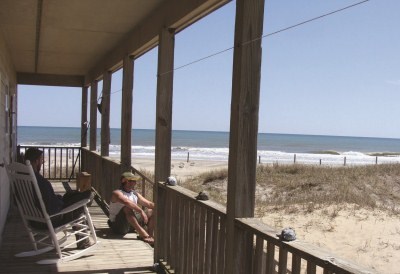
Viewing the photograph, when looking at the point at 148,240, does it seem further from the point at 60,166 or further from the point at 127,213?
the point at 60,166

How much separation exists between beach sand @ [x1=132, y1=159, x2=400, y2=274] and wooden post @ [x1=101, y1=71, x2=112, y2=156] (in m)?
2.92

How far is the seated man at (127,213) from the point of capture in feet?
16.1

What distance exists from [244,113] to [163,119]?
150 cm

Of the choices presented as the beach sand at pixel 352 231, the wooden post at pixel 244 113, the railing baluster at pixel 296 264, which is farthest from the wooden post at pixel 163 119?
the beach sand at pixel 352 231

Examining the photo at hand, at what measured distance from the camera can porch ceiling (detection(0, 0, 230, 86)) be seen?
3744mm

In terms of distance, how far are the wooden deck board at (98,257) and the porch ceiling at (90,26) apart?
199 centimetres

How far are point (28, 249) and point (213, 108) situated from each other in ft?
142

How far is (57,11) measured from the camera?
425 centimetres

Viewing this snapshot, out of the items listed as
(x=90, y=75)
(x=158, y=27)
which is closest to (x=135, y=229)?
(x=158, y=27)

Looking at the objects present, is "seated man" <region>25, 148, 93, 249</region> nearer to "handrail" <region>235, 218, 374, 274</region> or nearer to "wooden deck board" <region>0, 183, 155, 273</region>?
"wooden deck board" <region>0, 183, 155, 273</region>

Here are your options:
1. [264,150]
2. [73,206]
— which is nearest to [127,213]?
[73,206]

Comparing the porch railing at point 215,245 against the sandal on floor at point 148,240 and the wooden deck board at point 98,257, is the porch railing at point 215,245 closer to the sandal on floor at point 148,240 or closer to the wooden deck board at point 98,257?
the wooden deck board at point 98,257

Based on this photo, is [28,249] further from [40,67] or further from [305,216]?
[305,216]

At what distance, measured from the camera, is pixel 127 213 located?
495cm
